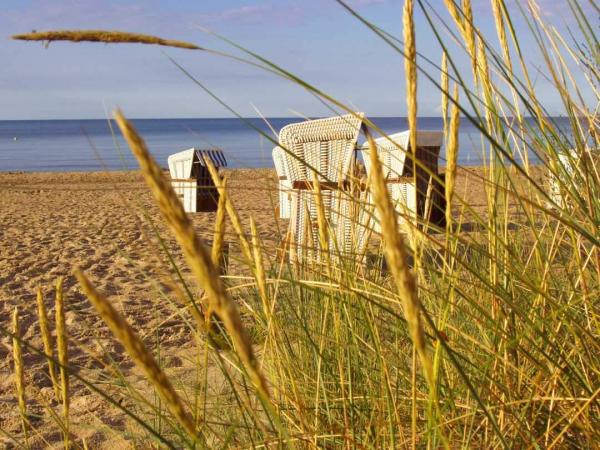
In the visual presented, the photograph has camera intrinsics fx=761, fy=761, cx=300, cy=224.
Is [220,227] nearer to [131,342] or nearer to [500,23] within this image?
[131,342]

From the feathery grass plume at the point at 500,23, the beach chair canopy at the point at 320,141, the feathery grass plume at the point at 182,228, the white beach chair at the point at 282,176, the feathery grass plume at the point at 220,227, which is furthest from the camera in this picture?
the white beach chair at the point at 282,176

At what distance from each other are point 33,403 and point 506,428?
2594 mm

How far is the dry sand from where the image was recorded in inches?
113

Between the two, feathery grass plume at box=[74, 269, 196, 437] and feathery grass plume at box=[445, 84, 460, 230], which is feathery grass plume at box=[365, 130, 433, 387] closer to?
feathery grass plume at box=[74, 269, 196, 437]

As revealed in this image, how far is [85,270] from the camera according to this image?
638 centimetres

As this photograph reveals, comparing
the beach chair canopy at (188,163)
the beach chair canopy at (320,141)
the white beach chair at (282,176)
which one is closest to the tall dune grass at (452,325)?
the beach chair canopy at (320,141)

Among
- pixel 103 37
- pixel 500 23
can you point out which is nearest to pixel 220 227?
pixel 103 37

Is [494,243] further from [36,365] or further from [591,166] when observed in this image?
[36,365]

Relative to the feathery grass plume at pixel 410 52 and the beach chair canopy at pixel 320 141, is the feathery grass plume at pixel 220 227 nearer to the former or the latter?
the feathery grass plume at pixel 410 52

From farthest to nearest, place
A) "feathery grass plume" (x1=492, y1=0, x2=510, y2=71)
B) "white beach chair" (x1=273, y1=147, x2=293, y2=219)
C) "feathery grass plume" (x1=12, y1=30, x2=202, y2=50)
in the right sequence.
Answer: "white beach chair" (x1=273, y1=147, x2=293, y2=219), "feathery grass plume" (x1=492, y1=0, x2=510, y2=71), "feathery grass plume" (x1=12, y1=30, x2=202, y2=50)

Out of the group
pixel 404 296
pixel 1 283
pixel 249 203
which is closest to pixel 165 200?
pixel 404 296

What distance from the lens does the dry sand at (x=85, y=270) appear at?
2.88 metres

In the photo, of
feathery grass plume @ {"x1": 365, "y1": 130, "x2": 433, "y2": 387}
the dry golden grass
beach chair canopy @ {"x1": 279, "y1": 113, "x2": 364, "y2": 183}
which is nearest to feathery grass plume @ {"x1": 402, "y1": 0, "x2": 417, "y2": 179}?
the dry golden grass

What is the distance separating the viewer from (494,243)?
1.30m
